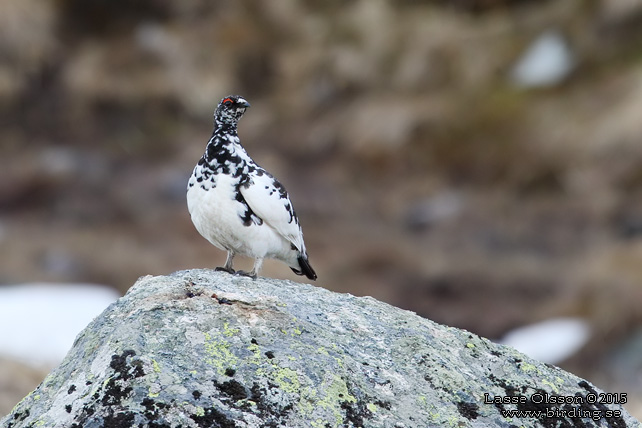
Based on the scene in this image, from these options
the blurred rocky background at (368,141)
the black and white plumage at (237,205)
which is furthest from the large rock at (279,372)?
the blurred rocky background at (368,141)

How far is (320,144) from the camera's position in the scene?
17.7m

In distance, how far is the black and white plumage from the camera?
5.37 m

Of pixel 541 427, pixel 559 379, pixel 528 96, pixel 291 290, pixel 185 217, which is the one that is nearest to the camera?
pixel 541 427

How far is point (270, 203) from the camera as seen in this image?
5477mm

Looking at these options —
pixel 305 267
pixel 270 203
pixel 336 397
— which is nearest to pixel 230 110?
pixel 270 203

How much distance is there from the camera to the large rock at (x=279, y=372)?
3.44 meters

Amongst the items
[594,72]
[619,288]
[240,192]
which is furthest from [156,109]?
[240,192]

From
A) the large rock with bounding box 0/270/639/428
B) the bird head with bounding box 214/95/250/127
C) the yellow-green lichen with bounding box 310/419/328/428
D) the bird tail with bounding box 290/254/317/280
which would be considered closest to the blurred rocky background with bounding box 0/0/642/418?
the bird tail with bounding box 290/254/317/280

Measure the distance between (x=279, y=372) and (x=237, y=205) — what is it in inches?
75.4

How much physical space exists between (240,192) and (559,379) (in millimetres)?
2212

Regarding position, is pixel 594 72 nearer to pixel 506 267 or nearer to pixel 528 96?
pixel 528 96

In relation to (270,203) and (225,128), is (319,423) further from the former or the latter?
(225,128)

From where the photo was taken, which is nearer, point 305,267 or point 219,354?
point 219,354

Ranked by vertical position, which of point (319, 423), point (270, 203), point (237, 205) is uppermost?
point (270, 203)
